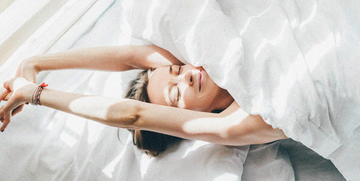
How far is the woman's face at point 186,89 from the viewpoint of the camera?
40.3 inches

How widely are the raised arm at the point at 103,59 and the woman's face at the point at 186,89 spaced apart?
0.41ft

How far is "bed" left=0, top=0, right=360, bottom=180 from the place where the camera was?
87cm

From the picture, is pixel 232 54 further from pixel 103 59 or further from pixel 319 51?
pixel 103 59

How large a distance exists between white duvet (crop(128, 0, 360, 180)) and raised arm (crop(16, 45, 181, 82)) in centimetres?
16

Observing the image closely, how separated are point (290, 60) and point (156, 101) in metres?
0.52

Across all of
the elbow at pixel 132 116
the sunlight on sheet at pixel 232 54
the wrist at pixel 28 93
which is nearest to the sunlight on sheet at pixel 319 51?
the sunlight on sheet at pixel 232 54

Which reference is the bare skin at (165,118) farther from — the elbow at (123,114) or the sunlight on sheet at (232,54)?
the sunlight on sheet at (232,54)

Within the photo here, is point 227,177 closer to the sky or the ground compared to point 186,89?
closer to the ground

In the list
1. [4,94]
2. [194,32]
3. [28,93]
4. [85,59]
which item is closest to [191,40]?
[194,32]

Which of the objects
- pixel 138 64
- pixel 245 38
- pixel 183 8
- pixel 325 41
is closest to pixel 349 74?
pixel 325 41

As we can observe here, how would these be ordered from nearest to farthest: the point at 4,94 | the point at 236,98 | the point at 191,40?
1. the point at 236,98
2. the point at 191,40
3. the point at 4,94

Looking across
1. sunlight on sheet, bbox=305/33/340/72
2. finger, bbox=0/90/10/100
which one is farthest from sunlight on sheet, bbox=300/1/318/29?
finger, bbox=0/90/10/100

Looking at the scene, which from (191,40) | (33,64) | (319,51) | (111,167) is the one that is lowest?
(111,167)

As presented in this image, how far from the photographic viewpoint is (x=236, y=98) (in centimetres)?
87
